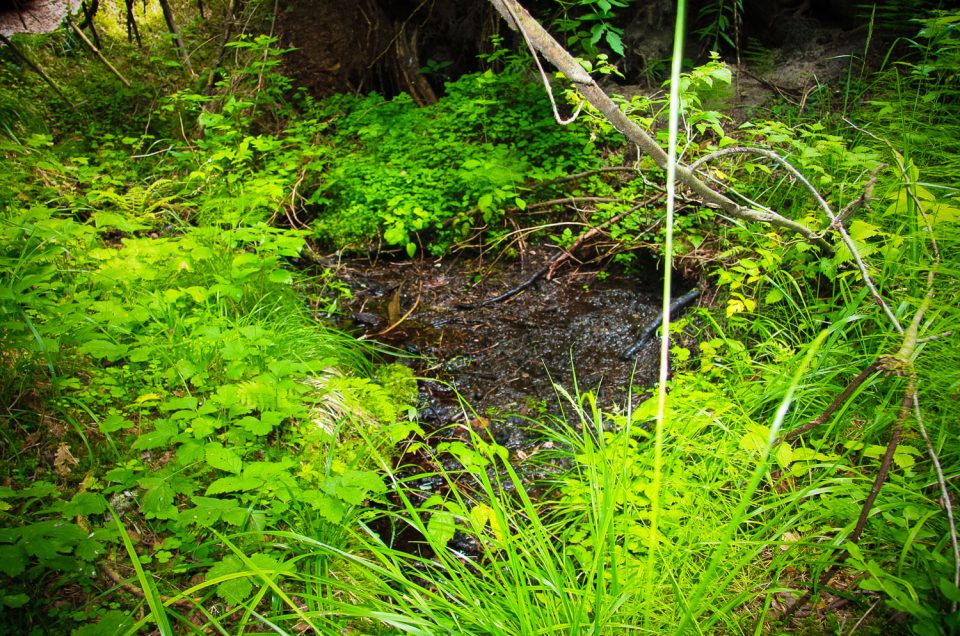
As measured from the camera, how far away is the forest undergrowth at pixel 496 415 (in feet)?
4.51

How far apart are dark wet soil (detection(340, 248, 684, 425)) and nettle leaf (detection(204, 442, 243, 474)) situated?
4.12 feet

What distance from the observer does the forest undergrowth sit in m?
1.37

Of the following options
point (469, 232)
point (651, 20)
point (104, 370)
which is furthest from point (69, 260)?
point (651, 20)

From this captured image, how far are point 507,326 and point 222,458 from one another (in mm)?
2152

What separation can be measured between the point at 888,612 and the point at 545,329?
2295 mm

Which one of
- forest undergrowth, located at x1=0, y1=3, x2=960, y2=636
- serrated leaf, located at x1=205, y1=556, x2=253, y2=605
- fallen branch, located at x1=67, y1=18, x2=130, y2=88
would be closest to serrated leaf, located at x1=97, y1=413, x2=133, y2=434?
forest undergrowth, located at x1=0, y1=3, x2=960, y2=636

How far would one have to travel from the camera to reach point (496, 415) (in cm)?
276

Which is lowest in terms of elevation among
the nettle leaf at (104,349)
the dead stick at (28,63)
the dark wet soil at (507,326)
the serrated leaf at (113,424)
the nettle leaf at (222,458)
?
the dark wet soil at (507,326)

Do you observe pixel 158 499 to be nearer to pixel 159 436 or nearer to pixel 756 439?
pixel 159 436

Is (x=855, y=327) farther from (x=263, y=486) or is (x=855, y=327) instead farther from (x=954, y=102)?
(x=263, y=486)

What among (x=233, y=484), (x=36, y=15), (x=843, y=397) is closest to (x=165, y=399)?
(x=233, y=484)

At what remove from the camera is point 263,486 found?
1.65 metres

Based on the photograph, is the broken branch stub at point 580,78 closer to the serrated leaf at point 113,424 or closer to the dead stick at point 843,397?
the dead stick at point 843,397

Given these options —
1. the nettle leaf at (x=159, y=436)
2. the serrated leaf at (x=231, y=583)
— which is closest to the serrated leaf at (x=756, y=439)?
the serrated leaf at (x=231, y=583)
